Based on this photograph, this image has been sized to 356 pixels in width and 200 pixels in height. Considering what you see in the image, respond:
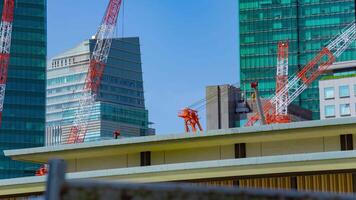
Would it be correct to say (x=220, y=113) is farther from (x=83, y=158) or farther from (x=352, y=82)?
(x=83, y=158)

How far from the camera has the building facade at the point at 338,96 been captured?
179 m

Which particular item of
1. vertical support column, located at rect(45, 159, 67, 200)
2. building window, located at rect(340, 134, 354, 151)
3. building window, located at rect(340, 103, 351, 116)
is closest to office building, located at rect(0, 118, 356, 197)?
building window, located at rect(340, 134, 354, 151)

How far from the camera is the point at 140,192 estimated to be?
11.3m

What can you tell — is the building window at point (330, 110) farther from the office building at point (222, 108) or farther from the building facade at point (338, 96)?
the office building at point (222, 108)

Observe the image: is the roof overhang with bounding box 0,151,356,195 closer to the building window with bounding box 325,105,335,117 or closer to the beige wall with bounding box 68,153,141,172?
the beige wall with bounding box 68,153,141,172

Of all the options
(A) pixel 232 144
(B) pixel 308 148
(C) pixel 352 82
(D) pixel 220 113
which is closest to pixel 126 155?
(A) pixel 232 144

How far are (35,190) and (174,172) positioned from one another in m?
6.92

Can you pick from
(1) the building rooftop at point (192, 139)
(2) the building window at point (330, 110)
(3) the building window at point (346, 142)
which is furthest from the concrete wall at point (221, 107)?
(3) the building window at point (346, 142)

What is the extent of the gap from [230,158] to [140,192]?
1197 inches

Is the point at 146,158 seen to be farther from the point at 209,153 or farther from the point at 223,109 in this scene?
the point at 223,109

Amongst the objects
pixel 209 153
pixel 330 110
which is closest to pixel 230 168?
pixel 209 153

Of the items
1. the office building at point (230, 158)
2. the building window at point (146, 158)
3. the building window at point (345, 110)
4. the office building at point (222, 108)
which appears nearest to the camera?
the office building at point (230, 158)

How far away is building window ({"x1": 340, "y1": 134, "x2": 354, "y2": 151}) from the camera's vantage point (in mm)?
39062

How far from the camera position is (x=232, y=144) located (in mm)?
41281
